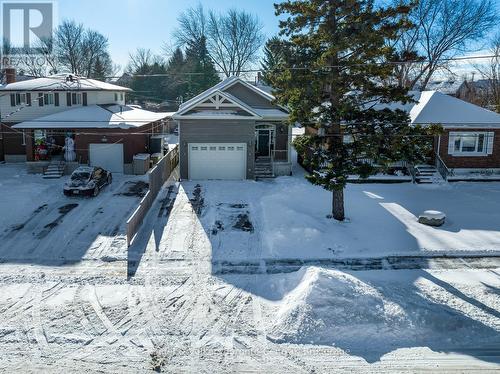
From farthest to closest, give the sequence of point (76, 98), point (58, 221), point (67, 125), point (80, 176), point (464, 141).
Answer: point (76, 98) → point (464, 141) → point (67, 125) → point (80, 176) → point (58, 221)

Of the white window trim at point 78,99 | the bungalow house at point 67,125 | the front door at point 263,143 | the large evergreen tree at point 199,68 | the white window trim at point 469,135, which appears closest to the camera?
the white window trim at point 469,135

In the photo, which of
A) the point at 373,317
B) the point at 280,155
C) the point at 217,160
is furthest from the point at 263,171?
the point at 373,317

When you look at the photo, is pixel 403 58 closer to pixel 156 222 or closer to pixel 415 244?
pixel 415 244

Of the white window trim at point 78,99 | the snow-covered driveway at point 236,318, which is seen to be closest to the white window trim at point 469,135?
the snow-covered driveway at point 236,318

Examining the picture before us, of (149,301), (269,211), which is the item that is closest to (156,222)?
(269,211)

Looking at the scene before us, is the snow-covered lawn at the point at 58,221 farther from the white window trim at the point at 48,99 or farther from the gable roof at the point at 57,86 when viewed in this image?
the gable roof at the point at 57,86

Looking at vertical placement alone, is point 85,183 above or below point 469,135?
below

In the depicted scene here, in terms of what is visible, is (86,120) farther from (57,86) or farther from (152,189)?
(152,189)
